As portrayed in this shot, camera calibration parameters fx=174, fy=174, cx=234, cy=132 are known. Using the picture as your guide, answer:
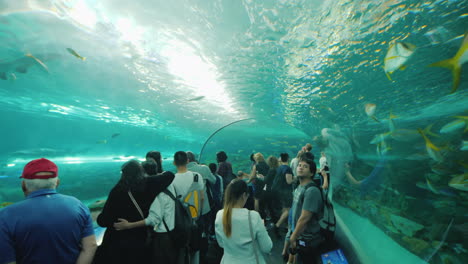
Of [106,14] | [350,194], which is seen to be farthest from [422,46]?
[106,14]

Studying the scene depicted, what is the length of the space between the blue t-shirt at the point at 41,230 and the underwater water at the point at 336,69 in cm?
458

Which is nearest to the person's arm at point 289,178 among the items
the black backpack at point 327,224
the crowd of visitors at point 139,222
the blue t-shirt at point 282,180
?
the blue t-shirt at point 282,180

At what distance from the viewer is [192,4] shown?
4.79 metres

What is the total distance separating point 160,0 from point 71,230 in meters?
5.57

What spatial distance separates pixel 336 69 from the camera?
652 cm

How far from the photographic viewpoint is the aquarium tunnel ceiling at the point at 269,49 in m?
4.15

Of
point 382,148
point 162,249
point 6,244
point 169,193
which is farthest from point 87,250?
point 382,148

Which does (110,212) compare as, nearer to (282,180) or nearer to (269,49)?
(282,180)

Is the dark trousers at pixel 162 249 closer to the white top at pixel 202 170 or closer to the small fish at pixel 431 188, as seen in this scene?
the white top at pixel 202 170

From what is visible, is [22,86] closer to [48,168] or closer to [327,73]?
[48,168]

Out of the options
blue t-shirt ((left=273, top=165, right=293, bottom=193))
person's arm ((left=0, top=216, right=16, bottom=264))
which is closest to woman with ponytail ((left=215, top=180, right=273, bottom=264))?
person's arm ((left=0, top=216, right=16, bottom=264))

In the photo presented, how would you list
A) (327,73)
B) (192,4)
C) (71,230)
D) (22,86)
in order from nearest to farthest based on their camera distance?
(71,230) → (192,4) → (327,73) → (22,86)

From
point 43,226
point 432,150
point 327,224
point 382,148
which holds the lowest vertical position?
point 327,224

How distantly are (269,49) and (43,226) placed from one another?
6.55 m
